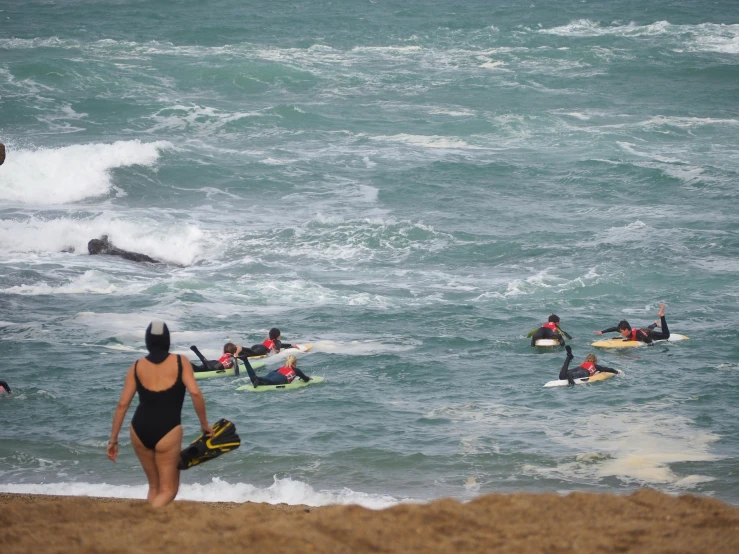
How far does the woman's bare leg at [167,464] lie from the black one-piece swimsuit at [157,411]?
52mm

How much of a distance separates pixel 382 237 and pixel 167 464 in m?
20.5

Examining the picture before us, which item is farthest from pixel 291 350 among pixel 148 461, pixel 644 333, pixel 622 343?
pixel 148 461

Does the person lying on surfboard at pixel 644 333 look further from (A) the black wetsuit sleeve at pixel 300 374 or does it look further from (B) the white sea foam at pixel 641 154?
(B) the white sea foam at pixel 641 154

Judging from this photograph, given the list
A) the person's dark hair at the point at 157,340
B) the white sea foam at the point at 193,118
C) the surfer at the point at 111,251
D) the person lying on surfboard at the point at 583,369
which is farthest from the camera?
the white sea foam at the point at 193,118

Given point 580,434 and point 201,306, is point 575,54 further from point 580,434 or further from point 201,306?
point 580,434

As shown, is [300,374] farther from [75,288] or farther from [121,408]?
[121,408]

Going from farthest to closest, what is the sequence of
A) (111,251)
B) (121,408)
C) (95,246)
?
(95,246) → (111,251) → (121,408)

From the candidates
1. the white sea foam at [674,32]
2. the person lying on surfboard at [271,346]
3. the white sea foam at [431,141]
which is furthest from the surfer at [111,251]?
the white sea foam at [674,32]

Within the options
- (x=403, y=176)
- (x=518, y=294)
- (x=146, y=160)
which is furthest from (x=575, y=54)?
(x=518, y=294)

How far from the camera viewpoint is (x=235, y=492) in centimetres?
1158

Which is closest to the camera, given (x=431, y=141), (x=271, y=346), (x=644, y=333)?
(x=271, y=346)

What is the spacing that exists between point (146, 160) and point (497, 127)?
47.7ft

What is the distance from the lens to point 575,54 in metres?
51.3

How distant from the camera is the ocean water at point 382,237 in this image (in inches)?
519
